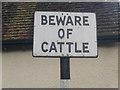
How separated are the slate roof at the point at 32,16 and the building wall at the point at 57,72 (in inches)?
24.0

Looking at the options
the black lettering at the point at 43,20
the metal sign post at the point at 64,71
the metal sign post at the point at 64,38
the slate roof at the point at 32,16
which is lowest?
the metal sign post at the point at 64,71

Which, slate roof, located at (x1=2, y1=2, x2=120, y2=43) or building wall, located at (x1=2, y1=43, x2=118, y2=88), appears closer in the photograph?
building wall, located at (x1=2, y1=43, x2=118, y2=88)

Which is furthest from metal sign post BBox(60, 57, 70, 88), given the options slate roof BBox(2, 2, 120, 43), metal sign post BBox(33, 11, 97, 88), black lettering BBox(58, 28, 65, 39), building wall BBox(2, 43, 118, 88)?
slate roof BBox(2, 2, 120, 43)

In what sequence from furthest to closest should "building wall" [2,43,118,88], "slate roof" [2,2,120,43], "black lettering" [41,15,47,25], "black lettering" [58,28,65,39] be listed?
"slate roof" [2,2,120,43] < "building wall" [2,43,118,88] < "black lettering" [41,15,47,25] < "black lettering" [58,28,65,39]

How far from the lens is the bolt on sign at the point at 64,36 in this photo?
9.07 feet

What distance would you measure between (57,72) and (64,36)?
18.3ft

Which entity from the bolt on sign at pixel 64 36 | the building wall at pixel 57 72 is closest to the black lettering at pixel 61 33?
the bolt on sign at pixel 64 36

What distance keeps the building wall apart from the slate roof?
0.61m

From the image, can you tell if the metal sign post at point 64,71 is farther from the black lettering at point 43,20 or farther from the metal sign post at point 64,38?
the black lettering at point 43,20

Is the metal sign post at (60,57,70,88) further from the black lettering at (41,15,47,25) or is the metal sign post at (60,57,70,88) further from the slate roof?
the slate roof

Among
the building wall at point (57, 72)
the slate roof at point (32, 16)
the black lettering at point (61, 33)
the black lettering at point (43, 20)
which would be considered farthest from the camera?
the slate roof at point (32, 16)

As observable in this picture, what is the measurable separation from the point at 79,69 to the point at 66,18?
5.56 m

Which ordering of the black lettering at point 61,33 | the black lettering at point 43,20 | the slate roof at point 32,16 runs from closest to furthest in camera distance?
the black lettering at point 61,33
the black lettering at point 43,20
the slate roof at point 32,16

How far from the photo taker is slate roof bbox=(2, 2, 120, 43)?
8.70 meters
